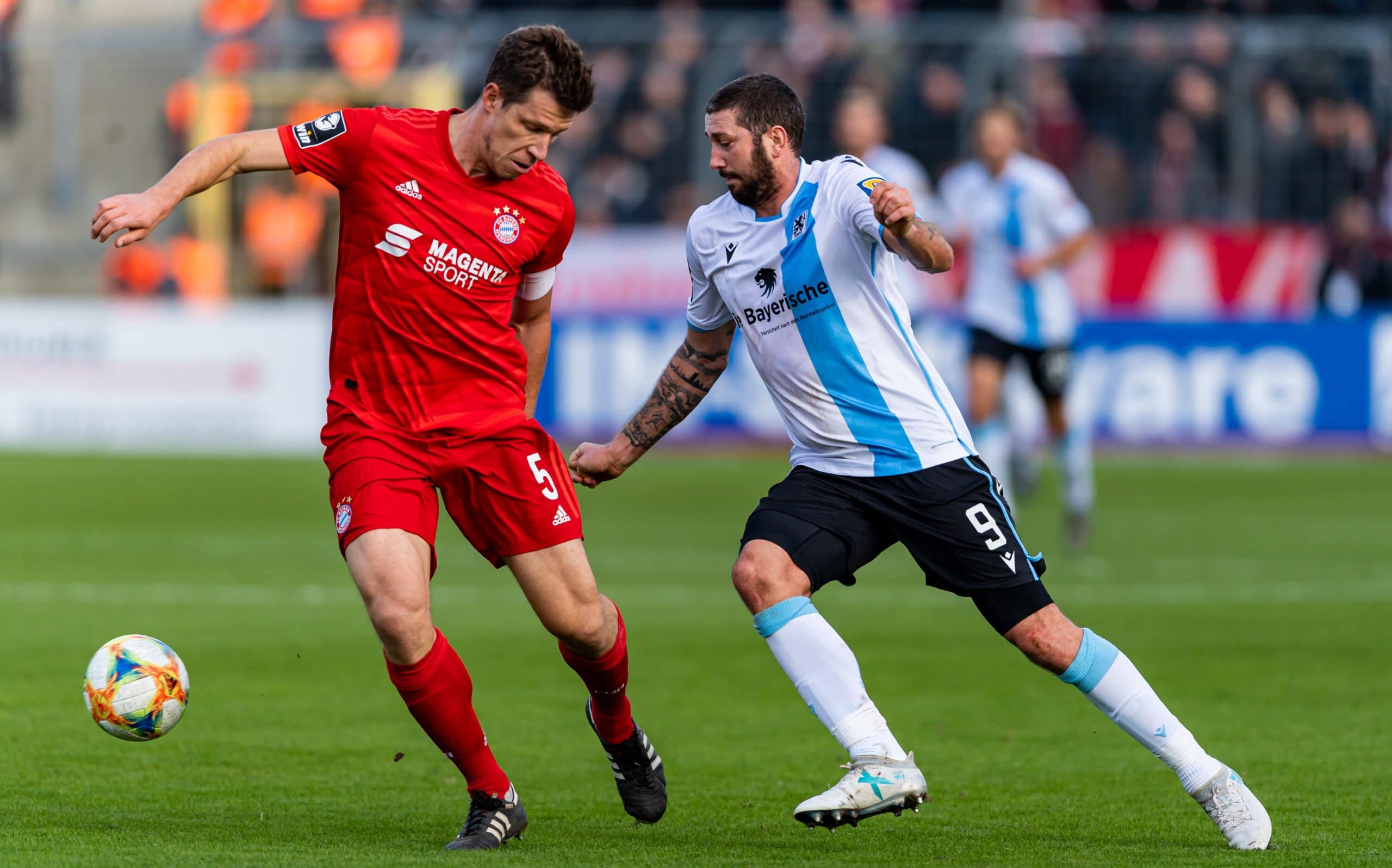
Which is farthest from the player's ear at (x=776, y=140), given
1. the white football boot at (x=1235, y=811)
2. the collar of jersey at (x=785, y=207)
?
the white football boot at (x=1235, y=811)

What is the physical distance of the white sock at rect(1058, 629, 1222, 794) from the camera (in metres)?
5.29

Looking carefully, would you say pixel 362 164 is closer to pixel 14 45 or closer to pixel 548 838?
pixel 548 838

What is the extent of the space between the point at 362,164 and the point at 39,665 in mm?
3821

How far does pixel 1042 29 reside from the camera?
765 inches

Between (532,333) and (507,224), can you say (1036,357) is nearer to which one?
(532,333)

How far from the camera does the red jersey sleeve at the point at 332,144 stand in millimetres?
5445

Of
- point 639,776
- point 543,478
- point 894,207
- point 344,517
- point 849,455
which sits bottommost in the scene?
point 639,776

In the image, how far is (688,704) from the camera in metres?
7.79

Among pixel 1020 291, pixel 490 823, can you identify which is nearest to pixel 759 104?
pixel 490 823

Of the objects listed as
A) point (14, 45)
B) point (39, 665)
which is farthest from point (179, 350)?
Answer: point (39, 665)

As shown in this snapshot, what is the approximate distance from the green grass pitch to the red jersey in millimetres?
1247

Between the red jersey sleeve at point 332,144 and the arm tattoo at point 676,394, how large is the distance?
113cm

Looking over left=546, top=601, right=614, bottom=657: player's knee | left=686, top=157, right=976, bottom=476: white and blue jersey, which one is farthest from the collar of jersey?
left=546, top=601, right=614, bottom=657: player's knee

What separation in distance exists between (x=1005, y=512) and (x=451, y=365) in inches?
64.8
